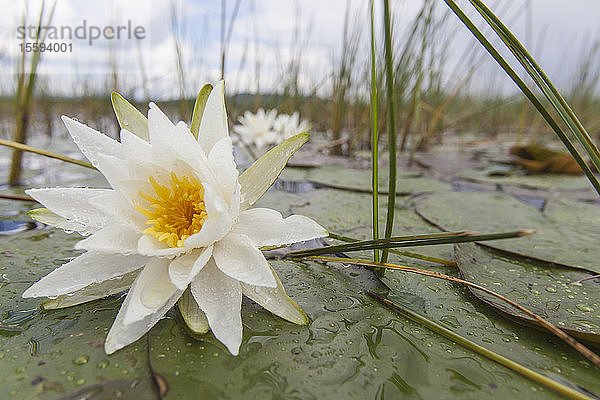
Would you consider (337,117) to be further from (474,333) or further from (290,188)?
(474,333)

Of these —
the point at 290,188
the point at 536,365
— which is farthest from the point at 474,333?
the point at 290,188

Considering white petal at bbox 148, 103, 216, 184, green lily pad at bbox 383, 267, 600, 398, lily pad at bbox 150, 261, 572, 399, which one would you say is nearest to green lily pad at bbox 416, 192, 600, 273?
green lily pad at bbox 383, 267, 600, 398

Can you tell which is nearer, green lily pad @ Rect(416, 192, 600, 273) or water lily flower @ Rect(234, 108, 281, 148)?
green lily pad @ Rect(416, 192, 600, 273)

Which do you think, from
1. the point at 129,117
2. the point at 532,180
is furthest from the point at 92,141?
the point at 532,180

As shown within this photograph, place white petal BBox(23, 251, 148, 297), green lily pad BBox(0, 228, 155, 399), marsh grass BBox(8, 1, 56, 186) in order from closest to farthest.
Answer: green lily pad BBox(0, 228, 155, 399) < white petal BBox(23, 251, 148, 297) < marsh grass BBox(8, 1, 56, 186)

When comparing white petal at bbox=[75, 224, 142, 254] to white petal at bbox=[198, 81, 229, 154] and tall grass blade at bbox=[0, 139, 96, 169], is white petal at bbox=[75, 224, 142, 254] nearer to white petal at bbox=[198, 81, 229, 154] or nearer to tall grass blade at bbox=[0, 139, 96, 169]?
white petal at bbox=[198, 81, 229, 154]

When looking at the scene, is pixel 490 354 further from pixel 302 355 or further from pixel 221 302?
pixel 221 302

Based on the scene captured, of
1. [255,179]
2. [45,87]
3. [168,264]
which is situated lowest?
[168,264]
